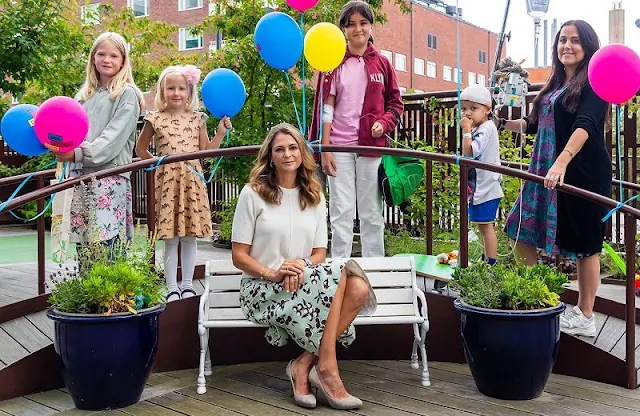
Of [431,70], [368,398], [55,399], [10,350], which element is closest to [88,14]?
[10,350]

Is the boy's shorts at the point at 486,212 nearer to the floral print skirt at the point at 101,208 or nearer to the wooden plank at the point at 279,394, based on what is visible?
Result: the wooden plank at the point at 279,394

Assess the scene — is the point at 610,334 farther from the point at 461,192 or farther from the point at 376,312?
the point at 376,312

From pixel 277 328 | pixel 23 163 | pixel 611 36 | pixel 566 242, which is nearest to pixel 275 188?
pixel 277 328

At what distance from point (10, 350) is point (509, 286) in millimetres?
2282

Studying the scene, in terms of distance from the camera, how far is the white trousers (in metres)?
3.94

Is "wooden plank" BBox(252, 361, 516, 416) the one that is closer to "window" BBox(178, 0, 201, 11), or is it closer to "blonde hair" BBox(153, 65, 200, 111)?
"blonde hair" BBox(153, 65, 200, 111)

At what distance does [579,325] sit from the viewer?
3502mm

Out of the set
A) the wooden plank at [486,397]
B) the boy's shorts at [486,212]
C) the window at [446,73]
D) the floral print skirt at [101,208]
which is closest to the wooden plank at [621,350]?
the wooden plank at [486,397]

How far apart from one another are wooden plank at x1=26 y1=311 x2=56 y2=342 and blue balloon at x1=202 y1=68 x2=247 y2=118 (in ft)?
4.61

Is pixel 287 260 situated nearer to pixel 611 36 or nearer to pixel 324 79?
pixel 324 79

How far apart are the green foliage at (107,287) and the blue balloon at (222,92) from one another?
3.49ft

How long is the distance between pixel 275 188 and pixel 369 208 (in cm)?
86

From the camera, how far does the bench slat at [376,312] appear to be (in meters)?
3.32

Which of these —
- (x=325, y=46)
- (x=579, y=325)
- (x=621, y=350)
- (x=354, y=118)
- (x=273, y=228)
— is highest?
(x=325, y=46)
